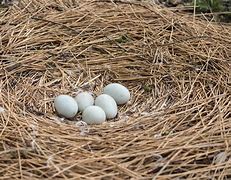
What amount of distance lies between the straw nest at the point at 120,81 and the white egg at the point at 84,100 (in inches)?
3.7

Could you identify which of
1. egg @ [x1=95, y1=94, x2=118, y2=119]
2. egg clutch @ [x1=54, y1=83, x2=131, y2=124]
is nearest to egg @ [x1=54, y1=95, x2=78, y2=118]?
egg clutch @ [x1=54, y1=83, x2=131, y2=124]

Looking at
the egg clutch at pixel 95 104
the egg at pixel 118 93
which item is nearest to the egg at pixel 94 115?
the egg clutch at pixel 95 104

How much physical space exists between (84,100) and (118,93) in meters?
0.16

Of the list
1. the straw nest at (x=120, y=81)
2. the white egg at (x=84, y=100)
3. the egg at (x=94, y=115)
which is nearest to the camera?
the straw nest at (x=120, y=81)

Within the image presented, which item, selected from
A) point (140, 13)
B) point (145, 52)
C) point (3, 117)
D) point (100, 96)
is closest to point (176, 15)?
point (140, 13)

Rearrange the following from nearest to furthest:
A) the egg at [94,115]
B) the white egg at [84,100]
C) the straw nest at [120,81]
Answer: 1. the straw nest at [120,81]
2. the egg at [94,115]
3. the white egg at [84,100]

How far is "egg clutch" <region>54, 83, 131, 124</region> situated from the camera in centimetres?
239

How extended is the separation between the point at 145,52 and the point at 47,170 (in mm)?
987

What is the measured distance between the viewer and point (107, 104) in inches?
96.4

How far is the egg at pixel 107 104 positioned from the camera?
2.45m

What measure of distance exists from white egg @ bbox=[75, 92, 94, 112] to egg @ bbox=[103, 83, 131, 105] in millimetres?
89

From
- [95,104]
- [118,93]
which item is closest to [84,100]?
[95,104]

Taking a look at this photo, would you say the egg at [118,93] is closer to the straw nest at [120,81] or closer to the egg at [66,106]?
the straw nest at [120,81]

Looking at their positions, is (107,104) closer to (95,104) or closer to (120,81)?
(95,104)
